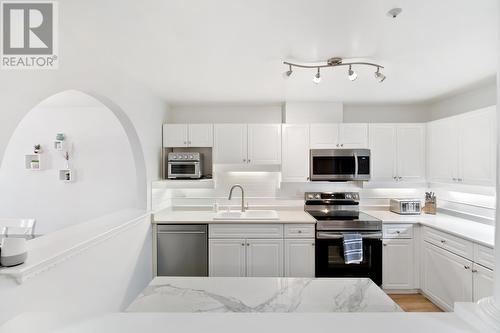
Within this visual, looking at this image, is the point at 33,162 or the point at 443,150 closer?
the point at 443,150

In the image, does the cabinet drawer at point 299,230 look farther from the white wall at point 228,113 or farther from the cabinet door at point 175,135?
the cabinet door at point 175,135

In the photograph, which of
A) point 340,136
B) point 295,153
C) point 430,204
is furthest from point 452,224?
point 295,153

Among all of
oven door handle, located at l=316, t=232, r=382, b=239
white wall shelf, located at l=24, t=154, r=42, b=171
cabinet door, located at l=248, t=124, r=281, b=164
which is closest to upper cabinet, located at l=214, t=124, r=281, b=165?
cabinet door, located at l=248, t=124, r=281, b=164

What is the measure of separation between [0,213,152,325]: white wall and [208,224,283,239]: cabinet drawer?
804mm

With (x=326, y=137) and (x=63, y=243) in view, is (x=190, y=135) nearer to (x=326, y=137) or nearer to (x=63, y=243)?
(x=326, y=137)

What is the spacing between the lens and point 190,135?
11.5 ft

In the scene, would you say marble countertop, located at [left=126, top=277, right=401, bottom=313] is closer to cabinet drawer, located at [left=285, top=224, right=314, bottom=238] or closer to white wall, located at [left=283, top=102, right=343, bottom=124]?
cabinet drawer, located at [left=285, top=224, right=314, bottom=238]

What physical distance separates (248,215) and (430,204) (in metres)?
2.56

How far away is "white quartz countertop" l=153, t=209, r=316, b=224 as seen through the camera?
3.06m

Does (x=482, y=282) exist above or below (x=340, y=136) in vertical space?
below

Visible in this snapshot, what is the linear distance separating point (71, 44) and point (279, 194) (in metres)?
2.91

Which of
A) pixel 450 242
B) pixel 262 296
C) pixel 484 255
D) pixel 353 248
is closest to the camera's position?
pixel 262 296

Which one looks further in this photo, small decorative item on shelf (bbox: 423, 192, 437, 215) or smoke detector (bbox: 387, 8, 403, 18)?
small decorative item on shelf (bbox: 423, 192, 437, 215)

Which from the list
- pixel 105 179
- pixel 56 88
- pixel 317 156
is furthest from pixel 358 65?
pixel 105 179
